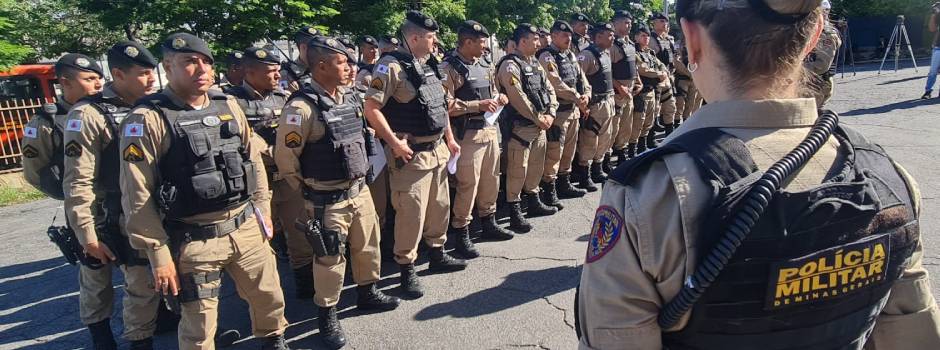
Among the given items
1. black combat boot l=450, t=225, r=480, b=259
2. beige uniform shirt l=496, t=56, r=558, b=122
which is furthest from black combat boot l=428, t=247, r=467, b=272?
beige uniform shirt l=496, t=56, r=558, b=122

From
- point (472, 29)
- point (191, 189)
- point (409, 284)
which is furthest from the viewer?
point (472, 29)

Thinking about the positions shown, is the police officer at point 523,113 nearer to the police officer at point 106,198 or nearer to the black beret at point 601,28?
the black beret at point 601,28

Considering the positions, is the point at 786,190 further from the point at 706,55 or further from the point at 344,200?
the point at 344,200

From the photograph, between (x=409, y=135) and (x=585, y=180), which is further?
(x=585, y=180)

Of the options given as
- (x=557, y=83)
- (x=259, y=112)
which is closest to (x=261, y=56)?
(x=259, y=112)

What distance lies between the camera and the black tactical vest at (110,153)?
10.6ft

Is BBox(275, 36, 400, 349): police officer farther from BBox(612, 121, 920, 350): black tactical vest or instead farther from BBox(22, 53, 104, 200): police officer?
BBox(612, 121, 920, 350): black tactical vest

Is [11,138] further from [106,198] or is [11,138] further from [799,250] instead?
[799,250]

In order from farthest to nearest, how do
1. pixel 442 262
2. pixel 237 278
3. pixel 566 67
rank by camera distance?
pixel 566 67
pixel 442 262
pixel 237 278

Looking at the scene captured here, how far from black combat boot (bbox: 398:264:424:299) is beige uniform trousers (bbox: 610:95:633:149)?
3.95 meters

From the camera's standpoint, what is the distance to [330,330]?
337cm

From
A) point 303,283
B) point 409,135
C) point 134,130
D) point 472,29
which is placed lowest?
point 303,283

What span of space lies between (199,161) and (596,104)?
15.5 feet

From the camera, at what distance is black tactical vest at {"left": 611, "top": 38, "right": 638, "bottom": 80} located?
705cm
